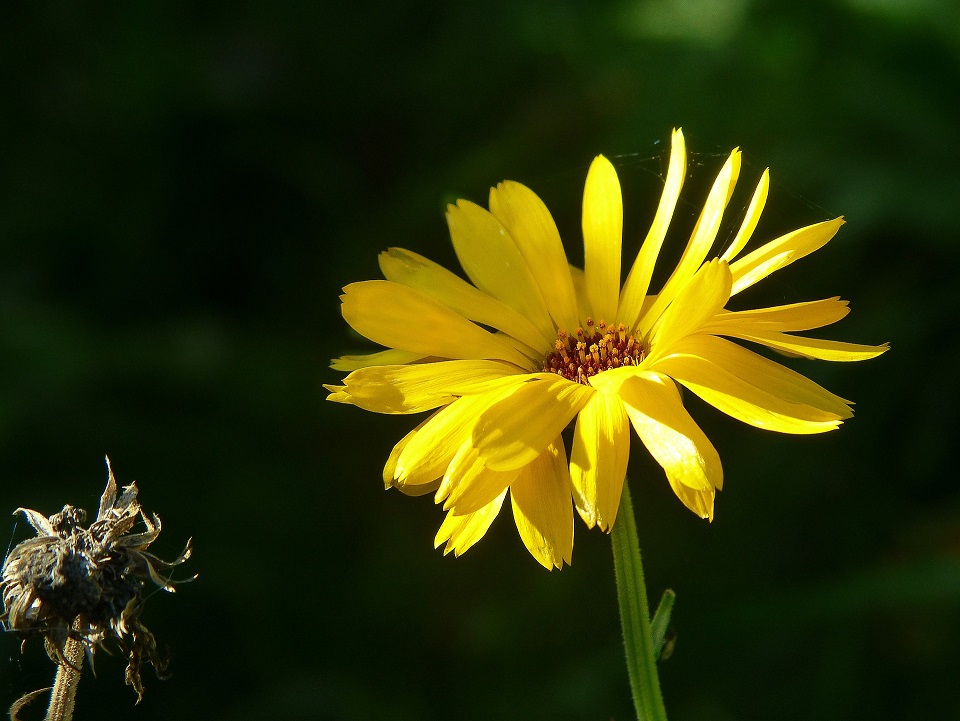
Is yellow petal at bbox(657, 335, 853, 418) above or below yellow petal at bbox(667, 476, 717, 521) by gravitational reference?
above

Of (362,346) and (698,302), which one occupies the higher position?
(362,346)

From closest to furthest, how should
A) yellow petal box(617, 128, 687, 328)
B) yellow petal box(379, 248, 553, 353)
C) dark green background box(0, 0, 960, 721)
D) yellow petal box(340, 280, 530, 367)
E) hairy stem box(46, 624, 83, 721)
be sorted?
1. hairy stem box(46, 624, 83, 721)
2. yellow petal box(340, 280, 530, 367)
3. yellow petal box(617, 128, 687, 328)
4. yellow petal box(379, 248, 553, 353)
5. dark green background box(0, 0, 960, 721)

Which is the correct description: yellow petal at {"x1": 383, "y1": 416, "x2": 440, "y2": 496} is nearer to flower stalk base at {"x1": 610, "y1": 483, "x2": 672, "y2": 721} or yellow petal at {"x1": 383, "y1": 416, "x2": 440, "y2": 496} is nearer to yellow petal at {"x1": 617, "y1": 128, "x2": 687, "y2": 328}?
flower stalk base at {"x1": 610, "y1": 483, "x2": 672, "y2": 721}

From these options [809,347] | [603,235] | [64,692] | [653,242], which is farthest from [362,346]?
[64,692]

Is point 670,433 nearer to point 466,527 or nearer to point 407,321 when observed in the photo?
point 466,527

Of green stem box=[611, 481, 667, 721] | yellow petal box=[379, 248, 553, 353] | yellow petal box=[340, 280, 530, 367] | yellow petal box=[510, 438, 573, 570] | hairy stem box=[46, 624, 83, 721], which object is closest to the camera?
hairy stem box=[46, 624, 83, 721]

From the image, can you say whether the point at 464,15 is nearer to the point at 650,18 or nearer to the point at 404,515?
the point at 650,18

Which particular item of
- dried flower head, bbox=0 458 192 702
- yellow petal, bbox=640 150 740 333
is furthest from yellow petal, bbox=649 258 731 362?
dried flower head, bbox=0 458 192 702
